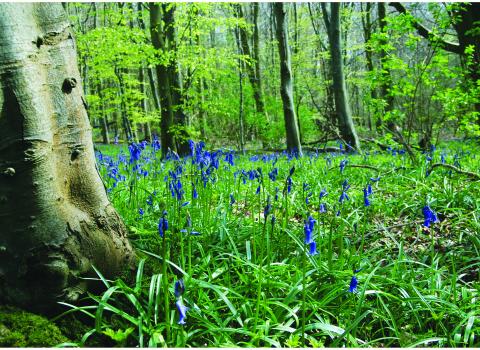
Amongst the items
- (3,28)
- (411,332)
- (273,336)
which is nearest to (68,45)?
(3,28)

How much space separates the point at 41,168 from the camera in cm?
164

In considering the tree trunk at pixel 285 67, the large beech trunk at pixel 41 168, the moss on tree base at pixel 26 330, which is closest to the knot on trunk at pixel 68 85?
the large beech trunk at pixel 41 168

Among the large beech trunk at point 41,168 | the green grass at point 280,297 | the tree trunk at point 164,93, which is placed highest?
the tree trunk at point 164,93

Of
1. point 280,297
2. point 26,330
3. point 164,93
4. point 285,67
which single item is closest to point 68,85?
point 26,330

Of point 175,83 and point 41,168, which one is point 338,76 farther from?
point 41,168

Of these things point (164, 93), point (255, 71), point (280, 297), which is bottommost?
point (280, 297)

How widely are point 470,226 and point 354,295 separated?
1.66 metres

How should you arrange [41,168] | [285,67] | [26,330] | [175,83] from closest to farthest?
1. [26,330]
2. [41,168]
3. [285,67]
4. [175,83]

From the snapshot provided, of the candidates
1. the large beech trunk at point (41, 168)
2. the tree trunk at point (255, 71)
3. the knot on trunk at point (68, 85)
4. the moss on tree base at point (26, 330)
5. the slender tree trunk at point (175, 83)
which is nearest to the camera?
the moss on tree base at point (26, 330)

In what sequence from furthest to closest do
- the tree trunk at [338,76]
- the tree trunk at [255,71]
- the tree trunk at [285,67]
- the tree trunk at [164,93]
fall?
the tree trunk at [255,71] → the tree trunk at [338,76] → the tree trunk at [285,67] → the tree trunk at [164,93]

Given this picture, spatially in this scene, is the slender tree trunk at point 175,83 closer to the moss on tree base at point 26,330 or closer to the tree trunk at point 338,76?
the tree trunk at point 338,76

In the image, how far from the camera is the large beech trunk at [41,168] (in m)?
1.59

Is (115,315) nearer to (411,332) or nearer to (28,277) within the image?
(28,277)

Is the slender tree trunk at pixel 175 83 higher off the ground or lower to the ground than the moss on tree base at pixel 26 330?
higher
